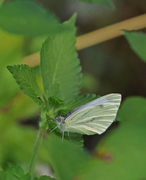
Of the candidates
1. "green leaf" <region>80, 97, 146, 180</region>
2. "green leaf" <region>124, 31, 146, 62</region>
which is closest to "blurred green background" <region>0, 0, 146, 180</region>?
"green leaf" <region>80, 97, 146, 180</region>

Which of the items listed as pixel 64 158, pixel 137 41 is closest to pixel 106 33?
pixel 137 41

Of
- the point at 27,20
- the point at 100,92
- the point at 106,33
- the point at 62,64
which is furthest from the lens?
the point at 100,92

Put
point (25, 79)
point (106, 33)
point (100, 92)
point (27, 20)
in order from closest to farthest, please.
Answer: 1. point (27, 20)
2. point (25, 79)
3. point (106, 33)
4. point (100, 92)

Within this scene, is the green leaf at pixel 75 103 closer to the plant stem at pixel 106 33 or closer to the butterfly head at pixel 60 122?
the butterfly head at pixel 60 122

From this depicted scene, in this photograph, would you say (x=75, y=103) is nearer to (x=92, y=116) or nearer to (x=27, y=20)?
(x=92, y=116)

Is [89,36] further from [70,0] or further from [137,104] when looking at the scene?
[137,104]

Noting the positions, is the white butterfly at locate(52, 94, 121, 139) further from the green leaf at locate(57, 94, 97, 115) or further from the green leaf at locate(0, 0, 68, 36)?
the green leaf at locate(0, 0, 68, 36)

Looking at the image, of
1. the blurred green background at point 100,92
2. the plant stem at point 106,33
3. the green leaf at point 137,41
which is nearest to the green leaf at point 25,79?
the blurred green background at point 100,92
